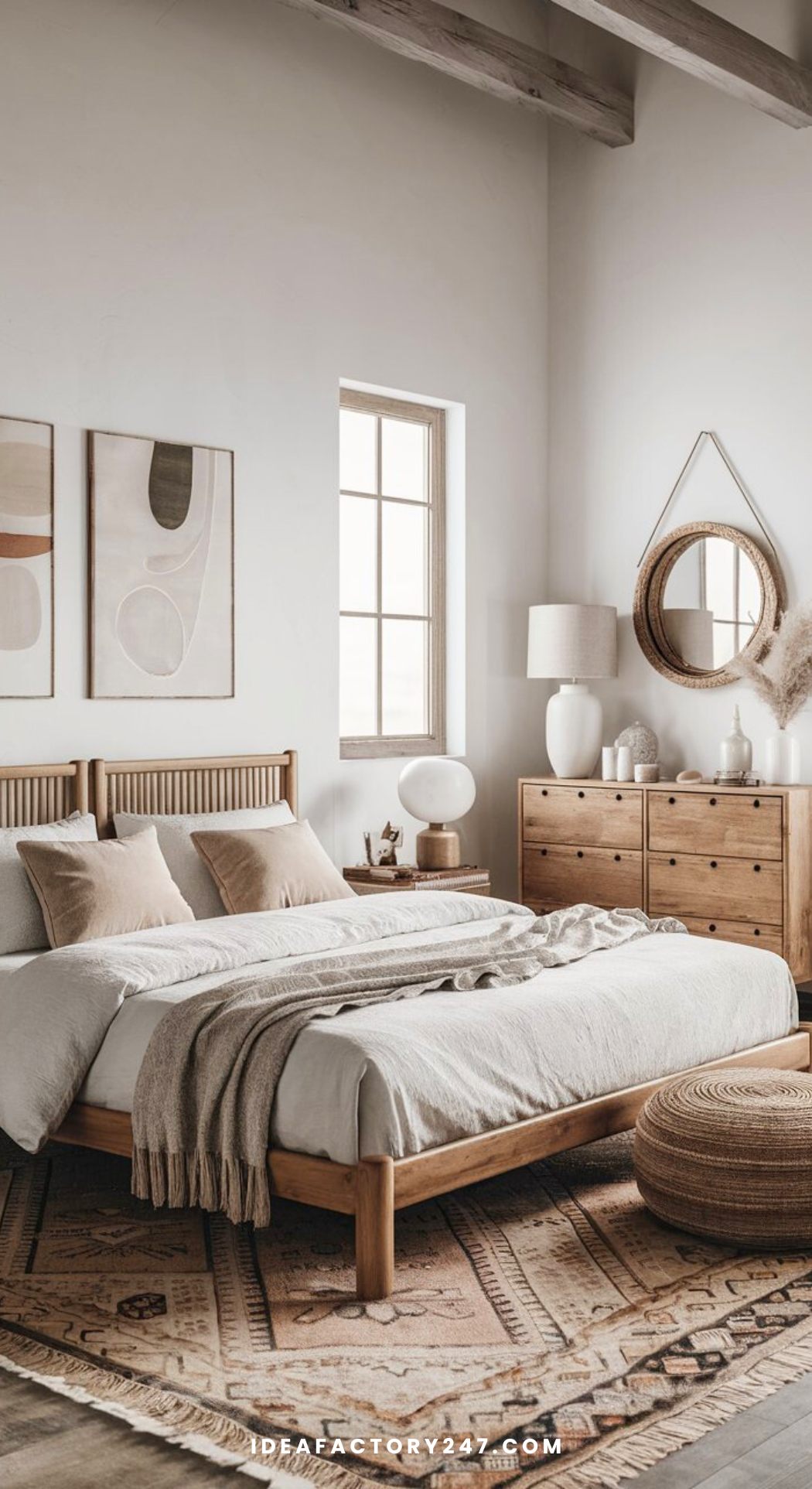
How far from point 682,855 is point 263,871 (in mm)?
1770

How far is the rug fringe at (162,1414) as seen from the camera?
2.29m

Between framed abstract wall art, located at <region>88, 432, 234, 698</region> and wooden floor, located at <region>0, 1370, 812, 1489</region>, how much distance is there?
2698 mm

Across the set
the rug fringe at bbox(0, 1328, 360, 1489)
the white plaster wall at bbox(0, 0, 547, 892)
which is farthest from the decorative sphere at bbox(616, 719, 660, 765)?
the rug fringe at bbox(0, 1328, 360, 1489)

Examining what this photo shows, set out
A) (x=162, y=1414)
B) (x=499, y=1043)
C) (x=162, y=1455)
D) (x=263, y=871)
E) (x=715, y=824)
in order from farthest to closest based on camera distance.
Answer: (x=715, y=824)
(x=263, y=871)
(x=499, y=1043)
(x=162, y=1414)
(x=162, y=1455)

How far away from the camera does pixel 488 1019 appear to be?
11.1ft

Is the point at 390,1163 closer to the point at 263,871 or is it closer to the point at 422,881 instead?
the point at 263,871

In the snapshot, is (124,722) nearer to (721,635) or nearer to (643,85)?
(721,635)

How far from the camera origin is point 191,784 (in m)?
5.04

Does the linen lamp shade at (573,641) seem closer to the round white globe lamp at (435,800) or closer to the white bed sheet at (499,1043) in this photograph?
the round white globe lamp at (435,800)

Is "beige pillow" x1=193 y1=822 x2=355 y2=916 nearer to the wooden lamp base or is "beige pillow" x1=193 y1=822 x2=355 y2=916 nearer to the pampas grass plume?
the wooden lamp base

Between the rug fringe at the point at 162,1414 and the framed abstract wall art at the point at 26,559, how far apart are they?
2.28 m

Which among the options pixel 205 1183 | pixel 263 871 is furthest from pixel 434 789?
pixel 205 1183

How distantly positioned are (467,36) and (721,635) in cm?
242

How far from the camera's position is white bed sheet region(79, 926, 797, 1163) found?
10.0 feet
